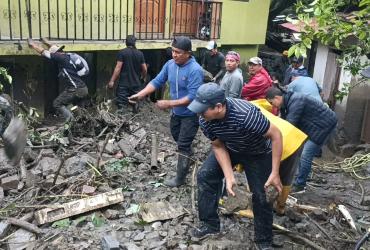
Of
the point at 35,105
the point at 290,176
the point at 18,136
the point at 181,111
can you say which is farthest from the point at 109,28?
the point at 290,176

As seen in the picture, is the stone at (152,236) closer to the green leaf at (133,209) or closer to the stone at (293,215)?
the green leaf at (133,209)

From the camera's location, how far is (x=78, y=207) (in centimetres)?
491

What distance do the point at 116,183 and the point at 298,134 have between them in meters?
2.49

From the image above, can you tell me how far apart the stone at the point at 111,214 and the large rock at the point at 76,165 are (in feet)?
3.87

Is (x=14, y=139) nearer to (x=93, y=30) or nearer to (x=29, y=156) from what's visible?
(x=29, y=156)

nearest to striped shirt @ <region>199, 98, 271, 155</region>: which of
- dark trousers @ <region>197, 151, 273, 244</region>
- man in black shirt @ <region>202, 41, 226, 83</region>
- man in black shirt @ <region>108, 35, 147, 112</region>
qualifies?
dark trousers @ <region>197, 151, 273, 244</region>

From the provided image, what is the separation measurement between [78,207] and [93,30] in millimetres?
5990

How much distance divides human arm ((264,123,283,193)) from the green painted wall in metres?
10.1

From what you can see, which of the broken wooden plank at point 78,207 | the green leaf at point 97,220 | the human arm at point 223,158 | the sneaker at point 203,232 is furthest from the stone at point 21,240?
the human arm at point 223,158

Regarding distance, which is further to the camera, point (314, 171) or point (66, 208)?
point (314, 171)

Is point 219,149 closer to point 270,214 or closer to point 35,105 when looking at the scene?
point 270,214

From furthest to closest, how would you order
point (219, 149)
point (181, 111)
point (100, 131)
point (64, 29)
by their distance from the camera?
point (64, 29) → point (100, 131) → point (181, 111) → point (219, 149)

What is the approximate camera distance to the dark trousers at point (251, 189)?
4.14 m

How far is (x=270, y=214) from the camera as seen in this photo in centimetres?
424
